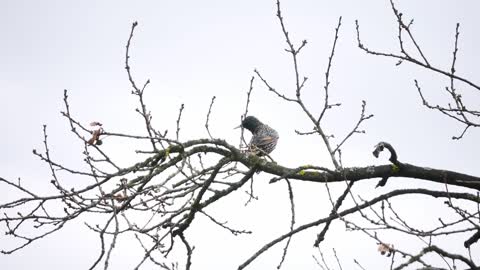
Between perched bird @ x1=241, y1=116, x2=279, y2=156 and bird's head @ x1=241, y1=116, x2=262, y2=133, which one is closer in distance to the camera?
perched bird @ x1=241, y1=116, x2=279, y2=156

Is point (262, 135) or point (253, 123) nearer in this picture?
point (262, 135)

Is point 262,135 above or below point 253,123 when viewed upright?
below

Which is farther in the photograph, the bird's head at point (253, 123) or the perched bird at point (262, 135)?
the bird's head at point (253, 123)

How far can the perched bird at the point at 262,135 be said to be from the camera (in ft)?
31.4

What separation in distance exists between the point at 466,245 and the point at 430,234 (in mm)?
1040

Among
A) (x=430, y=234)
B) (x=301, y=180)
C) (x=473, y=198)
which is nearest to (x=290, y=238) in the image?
(x=301, y=180)

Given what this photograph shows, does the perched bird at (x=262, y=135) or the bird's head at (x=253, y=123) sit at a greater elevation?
the bird's head at (x=253, y=123)

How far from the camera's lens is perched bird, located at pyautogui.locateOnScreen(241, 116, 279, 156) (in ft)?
31.4

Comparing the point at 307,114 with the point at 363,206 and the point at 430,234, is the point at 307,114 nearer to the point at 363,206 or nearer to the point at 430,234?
the point at 363,206

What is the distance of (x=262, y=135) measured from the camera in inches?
400

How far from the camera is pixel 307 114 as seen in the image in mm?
4609

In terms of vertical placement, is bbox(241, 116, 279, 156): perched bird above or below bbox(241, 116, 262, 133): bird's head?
below

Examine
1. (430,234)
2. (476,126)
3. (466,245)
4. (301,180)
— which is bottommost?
(430,234)

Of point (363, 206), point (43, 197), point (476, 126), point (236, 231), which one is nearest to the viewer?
point (43, 197)
